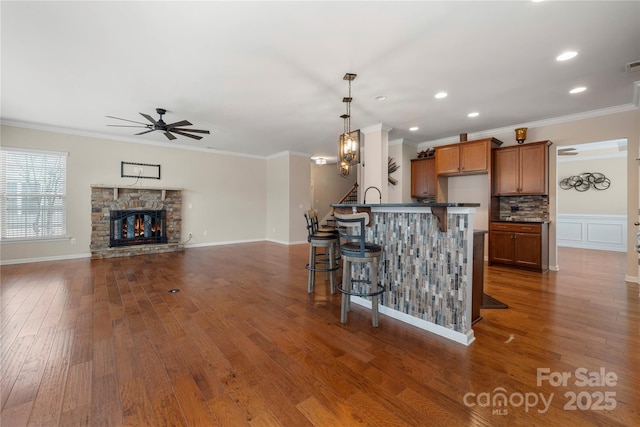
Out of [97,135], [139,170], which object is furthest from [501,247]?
[97,135]

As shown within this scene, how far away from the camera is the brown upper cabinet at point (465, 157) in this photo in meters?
5.00

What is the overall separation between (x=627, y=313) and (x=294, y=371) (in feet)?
11.5

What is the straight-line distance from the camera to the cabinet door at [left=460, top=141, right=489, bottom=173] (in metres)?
5.00

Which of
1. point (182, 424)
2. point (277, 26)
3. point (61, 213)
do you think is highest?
point (277, 26)

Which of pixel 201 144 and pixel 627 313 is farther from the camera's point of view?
pixel 201 144

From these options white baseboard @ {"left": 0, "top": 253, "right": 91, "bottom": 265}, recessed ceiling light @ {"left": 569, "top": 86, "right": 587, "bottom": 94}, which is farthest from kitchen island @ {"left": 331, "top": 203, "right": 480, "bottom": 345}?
white baseboard @ {"left": 0, "top": 253, "right": 91, "bottom": 265}

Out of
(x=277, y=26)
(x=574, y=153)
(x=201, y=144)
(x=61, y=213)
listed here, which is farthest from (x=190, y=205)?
(x=574, y=153)

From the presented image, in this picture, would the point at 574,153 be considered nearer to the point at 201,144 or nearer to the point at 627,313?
the point at 627,313

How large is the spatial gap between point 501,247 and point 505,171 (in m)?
1.42

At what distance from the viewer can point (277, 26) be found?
2.28 m

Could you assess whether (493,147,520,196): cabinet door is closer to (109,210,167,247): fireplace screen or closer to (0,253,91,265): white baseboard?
(109,210,167,247): fireplace screen

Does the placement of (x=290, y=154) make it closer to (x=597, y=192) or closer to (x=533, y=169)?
(x=533, y=169)

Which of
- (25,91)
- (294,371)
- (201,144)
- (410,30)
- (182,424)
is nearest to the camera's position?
(182,424)

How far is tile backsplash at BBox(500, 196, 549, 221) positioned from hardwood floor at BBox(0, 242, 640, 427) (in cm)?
167
